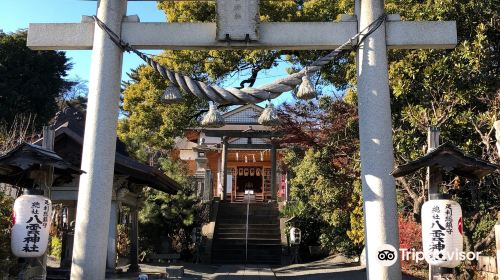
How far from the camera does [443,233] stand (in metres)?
6.04

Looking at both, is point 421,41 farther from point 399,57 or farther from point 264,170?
point 264,170

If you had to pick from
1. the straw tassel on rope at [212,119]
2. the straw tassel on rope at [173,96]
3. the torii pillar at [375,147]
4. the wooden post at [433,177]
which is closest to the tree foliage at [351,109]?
the torii pillar at [375,147]

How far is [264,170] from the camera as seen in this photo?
3262 centimetres

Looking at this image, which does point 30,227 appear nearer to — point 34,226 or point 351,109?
point 34,226

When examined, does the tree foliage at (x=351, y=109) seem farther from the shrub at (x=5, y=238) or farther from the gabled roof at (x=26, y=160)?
the shrub at (x=5, y=238)

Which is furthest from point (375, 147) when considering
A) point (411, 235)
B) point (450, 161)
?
point (411, 235)

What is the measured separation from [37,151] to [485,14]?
9.82 metres

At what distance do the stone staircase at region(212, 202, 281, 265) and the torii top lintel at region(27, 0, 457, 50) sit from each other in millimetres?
12453

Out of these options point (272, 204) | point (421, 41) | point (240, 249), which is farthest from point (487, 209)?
point (272, 204)

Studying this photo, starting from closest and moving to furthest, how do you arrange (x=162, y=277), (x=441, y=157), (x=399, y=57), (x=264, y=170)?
(x=441, y=157) → (x=399, y=57) → (x=162, y=277) → (x=264, y=170)

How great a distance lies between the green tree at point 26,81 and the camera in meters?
25.8

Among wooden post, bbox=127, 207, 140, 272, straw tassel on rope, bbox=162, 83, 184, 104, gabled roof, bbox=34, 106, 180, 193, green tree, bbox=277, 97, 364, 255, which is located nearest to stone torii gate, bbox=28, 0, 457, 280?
straw tassel on rope, bbox=162, 83, 184, 104

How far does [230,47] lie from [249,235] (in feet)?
45.7

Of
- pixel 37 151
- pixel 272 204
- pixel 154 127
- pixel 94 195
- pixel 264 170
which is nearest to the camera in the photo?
pixel 37 151
